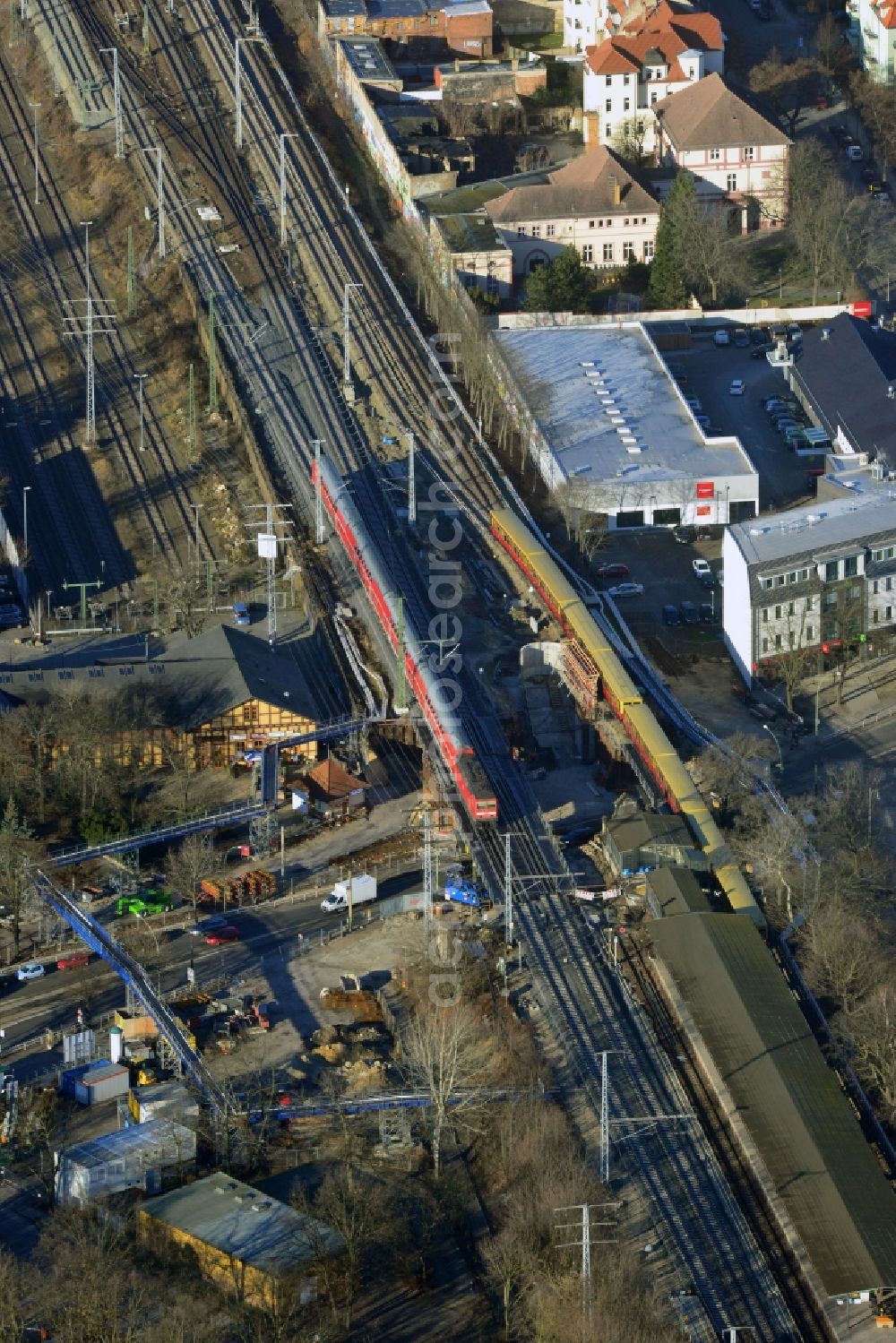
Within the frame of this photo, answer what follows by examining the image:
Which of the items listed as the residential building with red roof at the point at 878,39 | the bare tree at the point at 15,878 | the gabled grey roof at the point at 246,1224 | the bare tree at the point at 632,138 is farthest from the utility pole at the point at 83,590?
the residential building with red roof at the point at 878,39

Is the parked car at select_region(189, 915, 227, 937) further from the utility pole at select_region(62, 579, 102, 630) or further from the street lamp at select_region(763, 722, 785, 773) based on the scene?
the utility pole at select_region(62, 579, 102, 630)

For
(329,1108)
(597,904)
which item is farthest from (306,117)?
(329,1108)

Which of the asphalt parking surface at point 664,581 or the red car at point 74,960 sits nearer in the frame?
the red car at point 74,960

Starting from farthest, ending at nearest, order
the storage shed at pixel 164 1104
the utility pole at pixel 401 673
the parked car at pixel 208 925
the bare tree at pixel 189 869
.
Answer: the utility pole at pixel 401 673, the bare tree at pixel 189 869, the parked car at pixel 208 925, the storage shed at pixel 164 1104

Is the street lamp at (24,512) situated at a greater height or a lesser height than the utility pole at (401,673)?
lesser

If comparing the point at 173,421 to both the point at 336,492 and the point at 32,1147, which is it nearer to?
the point at 336,492

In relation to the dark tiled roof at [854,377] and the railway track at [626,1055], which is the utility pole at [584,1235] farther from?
the dark tiled roof at [854,377]
